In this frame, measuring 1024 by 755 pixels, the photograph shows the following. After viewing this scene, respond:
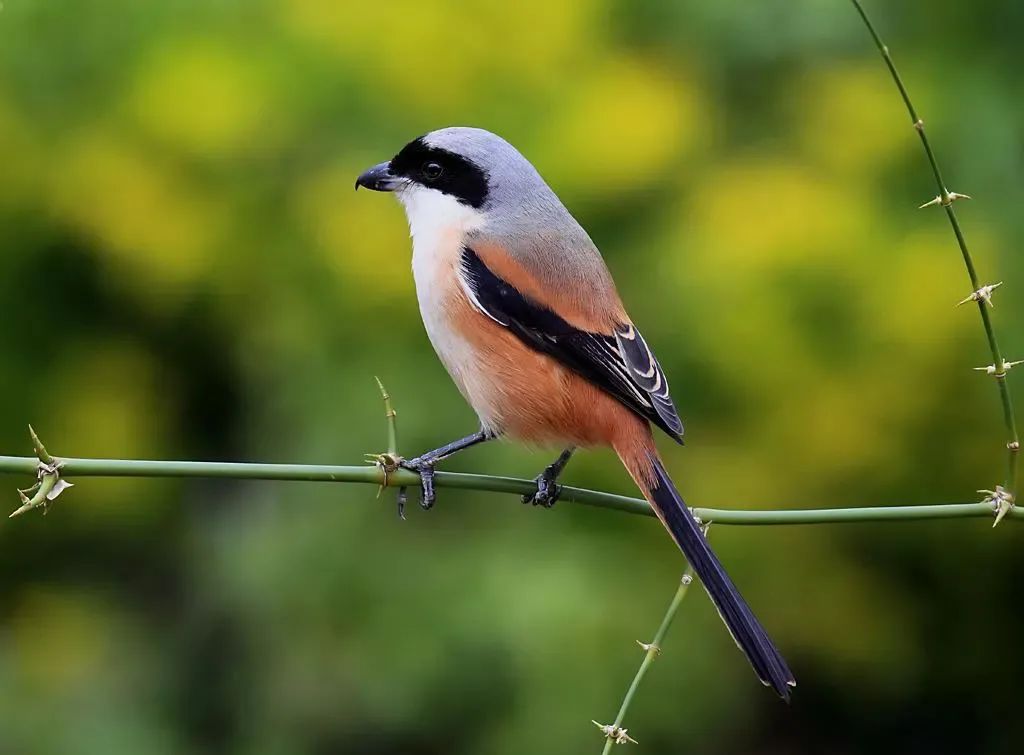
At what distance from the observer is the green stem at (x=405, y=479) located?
5.24 ft

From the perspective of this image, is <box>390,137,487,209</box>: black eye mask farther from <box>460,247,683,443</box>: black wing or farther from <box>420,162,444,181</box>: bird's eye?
<box>460,247,683,443</box>: black wing

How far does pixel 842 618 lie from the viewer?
3.48 meters

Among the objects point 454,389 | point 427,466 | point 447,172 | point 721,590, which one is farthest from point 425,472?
point 454,389

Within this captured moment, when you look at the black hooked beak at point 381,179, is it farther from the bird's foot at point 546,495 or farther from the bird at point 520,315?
the bird's foot at point 546,495

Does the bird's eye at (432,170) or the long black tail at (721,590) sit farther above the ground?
the bird's eye at (432,170)

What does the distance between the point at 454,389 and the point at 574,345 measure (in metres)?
0.98

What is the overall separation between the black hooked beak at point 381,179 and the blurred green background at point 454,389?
88cm

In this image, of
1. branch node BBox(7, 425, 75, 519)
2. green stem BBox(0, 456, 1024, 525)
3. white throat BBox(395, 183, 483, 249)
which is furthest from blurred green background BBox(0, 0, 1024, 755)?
branch node BBox(7, 425, 75, 519)

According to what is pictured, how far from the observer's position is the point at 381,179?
256 cm

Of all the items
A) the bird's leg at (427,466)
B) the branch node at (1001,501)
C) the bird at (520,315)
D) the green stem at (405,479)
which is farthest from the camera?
the bird at (520,315)

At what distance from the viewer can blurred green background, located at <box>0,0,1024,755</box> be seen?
326 centimetres

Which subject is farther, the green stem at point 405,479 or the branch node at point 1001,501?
the branch node at point 1001,501

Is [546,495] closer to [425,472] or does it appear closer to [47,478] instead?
[425,472]

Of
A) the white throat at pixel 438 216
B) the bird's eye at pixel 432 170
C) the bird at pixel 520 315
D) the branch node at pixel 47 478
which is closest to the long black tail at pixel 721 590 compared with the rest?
the bird at pixel 520 315
